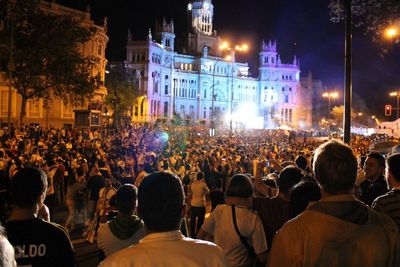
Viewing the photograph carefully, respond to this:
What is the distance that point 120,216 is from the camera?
4.55m

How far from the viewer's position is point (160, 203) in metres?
2.61

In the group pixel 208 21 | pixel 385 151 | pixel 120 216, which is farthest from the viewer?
pixel 208 21

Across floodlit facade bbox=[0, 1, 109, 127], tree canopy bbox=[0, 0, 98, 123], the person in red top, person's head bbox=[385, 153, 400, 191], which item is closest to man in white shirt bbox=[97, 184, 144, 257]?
the person in red top

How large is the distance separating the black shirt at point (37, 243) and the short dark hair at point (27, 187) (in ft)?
0.51

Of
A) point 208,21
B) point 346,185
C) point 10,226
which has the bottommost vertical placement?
point 10,226

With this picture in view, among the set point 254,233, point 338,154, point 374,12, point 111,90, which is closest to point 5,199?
point 254,233

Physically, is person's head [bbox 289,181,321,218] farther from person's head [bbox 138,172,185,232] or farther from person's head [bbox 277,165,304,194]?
person's head [bbox 138,172,185,232]

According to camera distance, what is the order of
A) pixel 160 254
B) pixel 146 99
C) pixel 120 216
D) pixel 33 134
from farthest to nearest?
1. pixel 146 99
2. pixel 33 134
3. pixel 120 216
4. pixel 160 254

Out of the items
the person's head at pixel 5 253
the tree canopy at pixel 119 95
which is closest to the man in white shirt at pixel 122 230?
the person's head at pixel 5 253

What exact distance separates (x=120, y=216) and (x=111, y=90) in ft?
211

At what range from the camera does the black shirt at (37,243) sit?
3076 mm

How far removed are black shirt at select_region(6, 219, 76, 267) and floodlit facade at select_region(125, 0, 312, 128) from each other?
8018 centimetres

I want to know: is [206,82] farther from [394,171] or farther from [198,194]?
[394,171]

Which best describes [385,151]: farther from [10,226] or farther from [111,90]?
[111,90]
